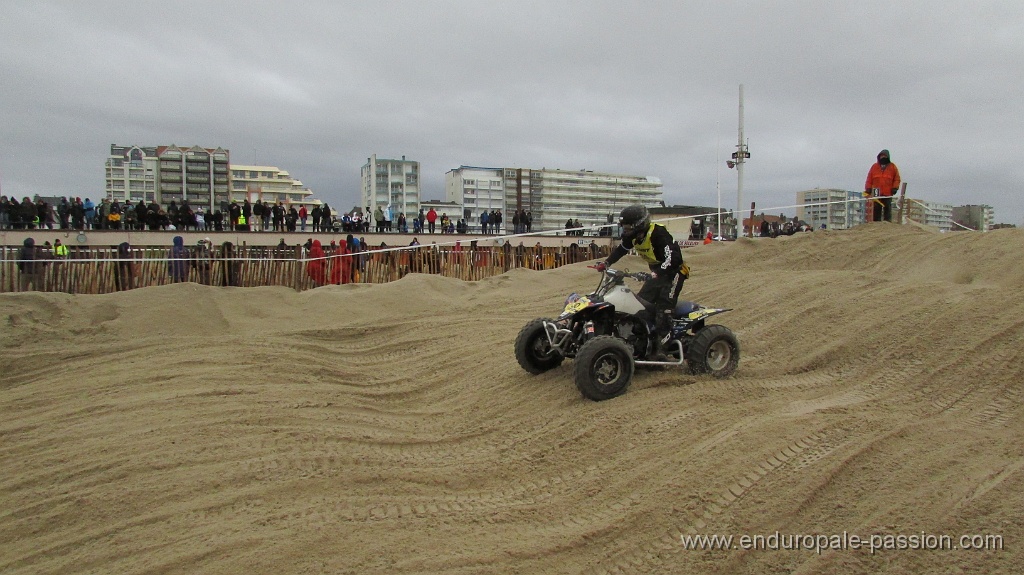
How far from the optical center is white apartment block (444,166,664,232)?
35.7 metres

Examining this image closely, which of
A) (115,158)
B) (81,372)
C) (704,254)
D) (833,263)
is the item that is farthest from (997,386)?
(115,158)

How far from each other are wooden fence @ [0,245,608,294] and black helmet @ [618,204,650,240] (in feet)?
26.8

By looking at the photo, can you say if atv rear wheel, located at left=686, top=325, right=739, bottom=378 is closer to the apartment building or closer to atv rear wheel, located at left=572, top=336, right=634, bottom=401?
atv rear wheel, located at left=572, top=336, right=634, bottom=401

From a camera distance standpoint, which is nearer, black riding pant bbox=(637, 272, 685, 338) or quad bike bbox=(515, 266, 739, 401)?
quad bike bbox=(515, 266, 739, 401)

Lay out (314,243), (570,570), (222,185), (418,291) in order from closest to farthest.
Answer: (570,570) → (418,291) → (314,243) → (222,185)

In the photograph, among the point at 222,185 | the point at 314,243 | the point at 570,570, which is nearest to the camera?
the point at 570,570

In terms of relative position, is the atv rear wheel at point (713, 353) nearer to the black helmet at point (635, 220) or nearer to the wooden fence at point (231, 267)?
the black helmet at point (635, 220)

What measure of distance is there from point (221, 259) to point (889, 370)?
1172 cm

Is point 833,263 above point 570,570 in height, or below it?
above

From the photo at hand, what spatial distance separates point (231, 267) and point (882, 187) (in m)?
15.2

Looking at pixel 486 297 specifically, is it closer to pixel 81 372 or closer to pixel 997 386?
pixel 81 372

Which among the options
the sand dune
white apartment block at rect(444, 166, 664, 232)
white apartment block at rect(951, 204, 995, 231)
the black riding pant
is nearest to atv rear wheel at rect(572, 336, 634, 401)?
the sand dune

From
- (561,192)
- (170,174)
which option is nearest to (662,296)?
(561,192)

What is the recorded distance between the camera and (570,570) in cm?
361
